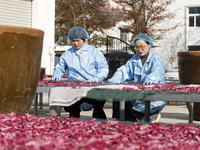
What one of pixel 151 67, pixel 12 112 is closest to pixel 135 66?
pixel 151 67

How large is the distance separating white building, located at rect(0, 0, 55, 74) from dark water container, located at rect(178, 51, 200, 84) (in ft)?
32.5

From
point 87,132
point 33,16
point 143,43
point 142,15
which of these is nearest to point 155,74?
point 143,43

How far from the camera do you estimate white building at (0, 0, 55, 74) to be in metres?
15.7

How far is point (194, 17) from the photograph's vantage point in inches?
1361

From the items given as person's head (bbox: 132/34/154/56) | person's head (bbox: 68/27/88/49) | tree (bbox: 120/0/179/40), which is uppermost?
tree (bbox: 120/0/179/40)

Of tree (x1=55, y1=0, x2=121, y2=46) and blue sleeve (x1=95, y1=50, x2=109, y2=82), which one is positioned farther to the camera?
tree (x1=55, y1=0, x2=121, y2=46)

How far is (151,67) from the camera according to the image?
20.5ft

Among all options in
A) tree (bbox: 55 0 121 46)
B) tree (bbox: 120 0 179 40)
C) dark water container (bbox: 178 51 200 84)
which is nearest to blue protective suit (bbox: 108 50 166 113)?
dark water container (bbox: 178 51 200 84)

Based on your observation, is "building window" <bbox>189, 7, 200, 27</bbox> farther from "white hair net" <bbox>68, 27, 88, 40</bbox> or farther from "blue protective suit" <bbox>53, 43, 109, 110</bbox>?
"white hair net" <bbox>68, 27, 88, 40</bbox>

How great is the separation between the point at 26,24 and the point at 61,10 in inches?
744

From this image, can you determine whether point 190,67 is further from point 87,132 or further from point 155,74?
point 87,132

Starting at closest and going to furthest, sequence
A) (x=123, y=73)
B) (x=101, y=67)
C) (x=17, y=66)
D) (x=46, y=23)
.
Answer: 1. (x=17, y=66)
2. (x=123, y=73)
3. (x=101, y=67)
4. (x=46, y=23)

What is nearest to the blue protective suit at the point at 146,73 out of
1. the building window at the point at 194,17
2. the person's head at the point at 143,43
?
the person's head at the point at 143,43

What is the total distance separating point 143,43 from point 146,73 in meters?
0.48
